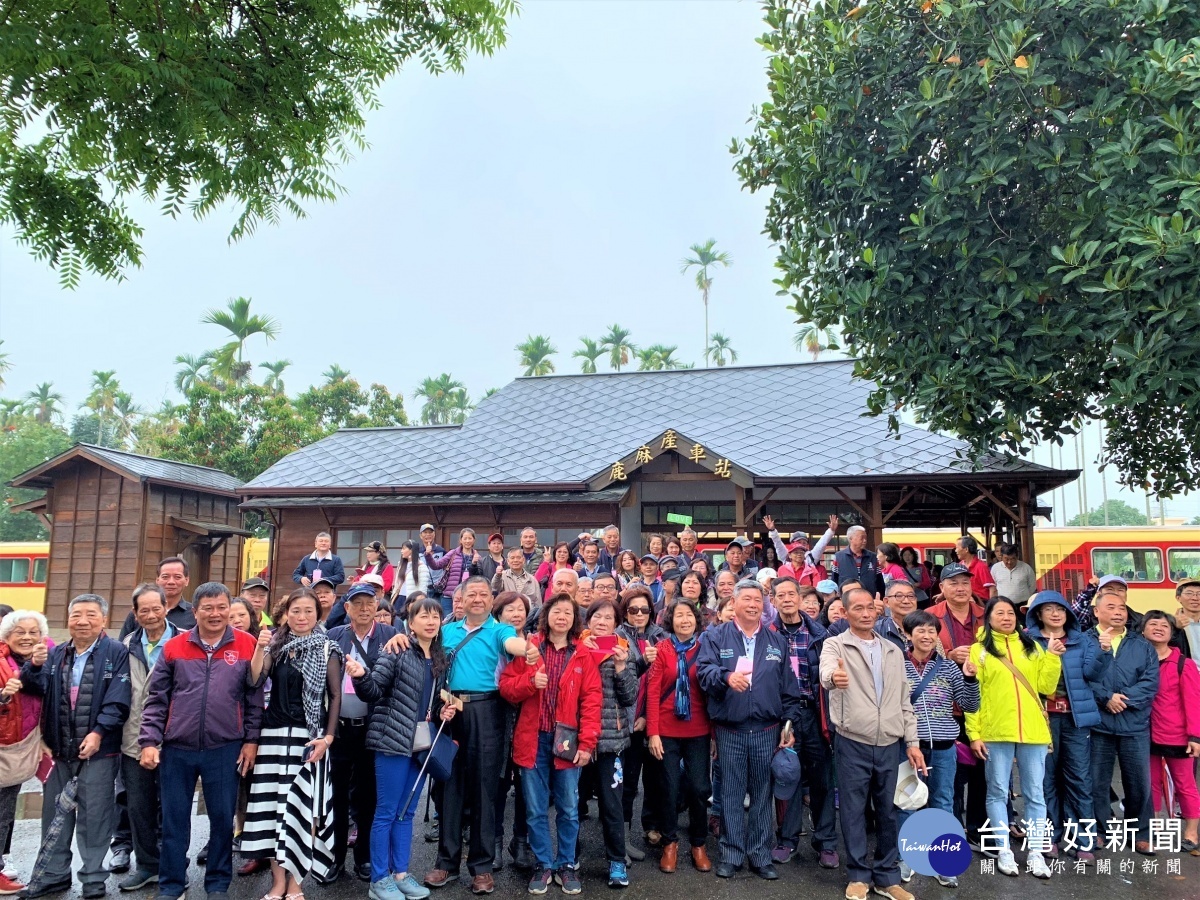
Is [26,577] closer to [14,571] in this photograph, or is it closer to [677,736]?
[14,571]

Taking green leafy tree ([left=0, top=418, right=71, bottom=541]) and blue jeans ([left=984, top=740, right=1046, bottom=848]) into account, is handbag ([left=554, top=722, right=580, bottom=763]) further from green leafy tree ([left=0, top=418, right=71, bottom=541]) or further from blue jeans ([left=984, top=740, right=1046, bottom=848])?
green leafy tree ([left=0, top=418, right=71, bottom=541])

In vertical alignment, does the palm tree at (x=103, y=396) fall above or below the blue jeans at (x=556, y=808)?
above

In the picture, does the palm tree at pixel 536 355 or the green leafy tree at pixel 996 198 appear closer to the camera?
the green leafy tree at pixel 996 198

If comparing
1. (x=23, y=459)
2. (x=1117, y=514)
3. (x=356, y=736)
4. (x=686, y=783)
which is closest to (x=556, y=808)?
(x=686, y=783)

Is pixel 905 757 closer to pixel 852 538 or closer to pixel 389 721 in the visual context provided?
pixel 389 721

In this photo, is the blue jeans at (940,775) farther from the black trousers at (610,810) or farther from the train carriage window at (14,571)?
the train carriage window at (14,571)

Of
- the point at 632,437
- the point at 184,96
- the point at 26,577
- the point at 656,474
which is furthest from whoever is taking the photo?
the point at 26,577

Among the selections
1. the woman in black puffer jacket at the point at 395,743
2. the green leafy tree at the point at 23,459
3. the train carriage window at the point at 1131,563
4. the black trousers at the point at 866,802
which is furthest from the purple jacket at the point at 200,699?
the green leafy tree at the point at 23,459

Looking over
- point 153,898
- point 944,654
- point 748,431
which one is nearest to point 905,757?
point 944,654

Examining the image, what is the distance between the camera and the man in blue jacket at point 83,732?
457 centimetres

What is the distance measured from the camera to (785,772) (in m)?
4.95

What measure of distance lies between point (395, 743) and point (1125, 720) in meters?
5.03

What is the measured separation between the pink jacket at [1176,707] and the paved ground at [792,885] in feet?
2.68

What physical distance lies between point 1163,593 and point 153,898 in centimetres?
1736
